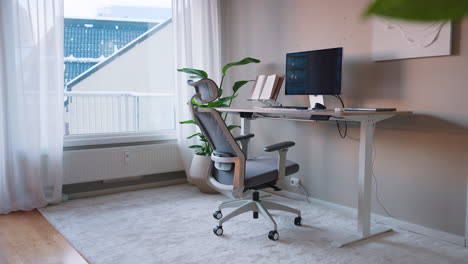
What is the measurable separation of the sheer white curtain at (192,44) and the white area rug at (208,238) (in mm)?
990

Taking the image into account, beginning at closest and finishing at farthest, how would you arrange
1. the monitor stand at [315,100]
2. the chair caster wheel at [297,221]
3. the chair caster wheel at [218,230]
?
the chair caster wheel at [218,230] < the chair caster wheel at [297,221] < the monitor stand at [315,100]

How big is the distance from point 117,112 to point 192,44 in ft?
3.50

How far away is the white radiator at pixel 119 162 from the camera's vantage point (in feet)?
12.9

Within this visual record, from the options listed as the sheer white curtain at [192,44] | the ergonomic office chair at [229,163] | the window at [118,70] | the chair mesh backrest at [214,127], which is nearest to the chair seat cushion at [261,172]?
the ergonomic office chair at [229,163]

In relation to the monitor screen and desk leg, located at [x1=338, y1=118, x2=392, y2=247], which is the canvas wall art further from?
desk leg, located at [x1=338, y1=118, x2=392, y2=247]

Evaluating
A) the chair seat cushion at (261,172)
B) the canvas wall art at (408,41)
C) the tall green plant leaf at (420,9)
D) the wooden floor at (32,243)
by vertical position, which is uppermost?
the canvas wall art at (408,41)

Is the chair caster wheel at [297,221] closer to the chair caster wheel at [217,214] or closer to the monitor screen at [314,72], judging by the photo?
the chair caster wheel at [217,214]

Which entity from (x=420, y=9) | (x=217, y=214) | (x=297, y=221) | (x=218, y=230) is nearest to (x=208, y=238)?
(x=218, y=230)

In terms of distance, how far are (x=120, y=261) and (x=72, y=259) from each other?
1.01ft

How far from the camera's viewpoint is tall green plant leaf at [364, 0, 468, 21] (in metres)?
0.24

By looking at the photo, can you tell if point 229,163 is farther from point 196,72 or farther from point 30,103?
point 30,103

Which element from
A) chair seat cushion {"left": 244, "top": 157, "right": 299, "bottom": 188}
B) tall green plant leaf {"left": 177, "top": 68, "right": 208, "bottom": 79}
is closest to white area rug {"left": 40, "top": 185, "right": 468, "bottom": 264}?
chair seat cushion {"left": 244, "top": 157, "right": 299, "bottom": 188}

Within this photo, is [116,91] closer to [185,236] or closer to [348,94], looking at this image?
[185,236]

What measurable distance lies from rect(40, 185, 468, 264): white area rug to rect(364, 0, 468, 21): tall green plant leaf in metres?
2.38
